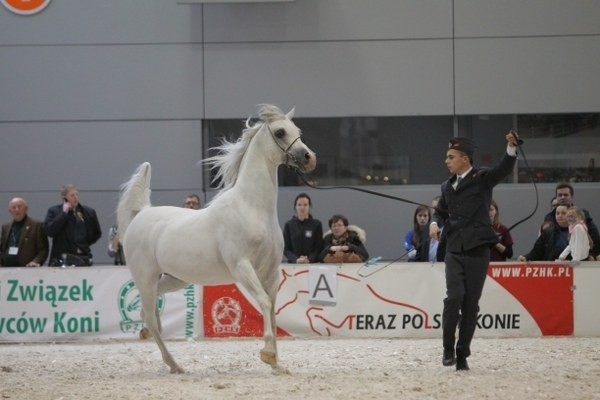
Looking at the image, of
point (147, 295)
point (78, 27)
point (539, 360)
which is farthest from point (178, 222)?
point (78, 27)

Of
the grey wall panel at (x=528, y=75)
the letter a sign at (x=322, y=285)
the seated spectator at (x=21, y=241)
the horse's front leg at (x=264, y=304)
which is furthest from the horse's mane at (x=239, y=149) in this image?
the grey wall panel at (x=528, y=75)

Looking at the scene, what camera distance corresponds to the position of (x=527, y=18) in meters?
16.5

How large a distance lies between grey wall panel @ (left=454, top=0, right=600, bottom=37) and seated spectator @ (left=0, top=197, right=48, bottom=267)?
24.3ft

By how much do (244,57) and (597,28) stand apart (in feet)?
19.0

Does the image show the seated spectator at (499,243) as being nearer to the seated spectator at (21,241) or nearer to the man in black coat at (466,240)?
the man in black coat at (466,240)

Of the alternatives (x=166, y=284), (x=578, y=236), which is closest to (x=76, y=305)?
(x=166, y=284)

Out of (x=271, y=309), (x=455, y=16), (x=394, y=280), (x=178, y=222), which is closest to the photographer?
(x=271, y=309)

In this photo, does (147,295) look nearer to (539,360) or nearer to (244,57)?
(539,360)

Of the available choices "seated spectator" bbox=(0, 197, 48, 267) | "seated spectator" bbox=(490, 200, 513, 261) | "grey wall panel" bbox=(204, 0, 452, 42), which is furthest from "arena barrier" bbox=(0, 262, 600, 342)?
"grey wall panel" bbox=(204, 0, 452, 42)

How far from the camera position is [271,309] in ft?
28.3

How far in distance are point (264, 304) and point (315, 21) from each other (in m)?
8.94

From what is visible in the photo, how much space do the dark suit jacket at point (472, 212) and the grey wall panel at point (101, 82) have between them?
8.53 meters

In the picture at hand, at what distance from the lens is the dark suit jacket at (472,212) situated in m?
8.60

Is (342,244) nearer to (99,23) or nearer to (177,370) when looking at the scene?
(177,370)
